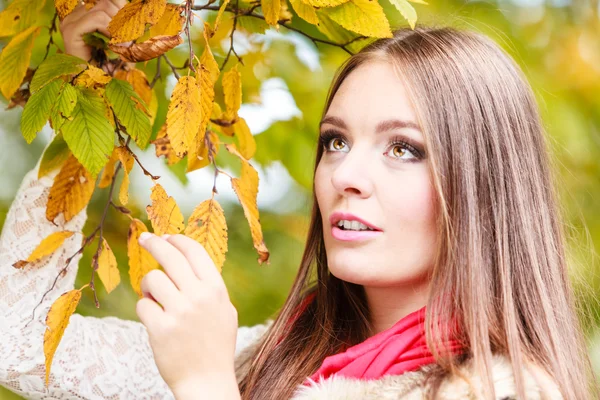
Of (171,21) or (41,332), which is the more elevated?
(171,21)

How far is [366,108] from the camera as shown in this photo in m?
1.35

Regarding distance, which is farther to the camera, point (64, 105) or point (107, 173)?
point (107, 173)

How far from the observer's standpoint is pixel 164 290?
3.43ft

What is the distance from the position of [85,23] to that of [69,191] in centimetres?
31

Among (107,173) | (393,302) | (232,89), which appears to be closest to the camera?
(232,89)

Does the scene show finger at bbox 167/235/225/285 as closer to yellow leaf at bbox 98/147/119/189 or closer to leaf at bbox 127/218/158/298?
leaf at bbox 127/218/158/298

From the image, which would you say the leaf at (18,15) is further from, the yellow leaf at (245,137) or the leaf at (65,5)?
the yellow leaf at (245,137)

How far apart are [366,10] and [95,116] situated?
0.44m

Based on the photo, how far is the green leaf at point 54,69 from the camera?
103cm

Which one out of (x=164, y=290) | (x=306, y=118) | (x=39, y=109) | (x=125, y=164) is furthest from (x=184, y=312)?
(x=306, y=118)

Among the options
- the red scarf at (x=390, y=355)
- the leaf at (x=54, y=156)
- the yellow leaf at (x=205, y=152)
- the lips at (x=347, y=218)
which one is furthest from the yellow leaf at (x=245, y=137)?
the red scarf at (x=390, y=355)

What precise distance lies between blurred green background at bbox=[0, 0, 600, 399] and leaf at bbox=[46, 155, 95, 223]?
1.88 feet

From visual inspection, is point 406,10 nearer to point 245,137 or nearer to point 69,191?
point 245,137

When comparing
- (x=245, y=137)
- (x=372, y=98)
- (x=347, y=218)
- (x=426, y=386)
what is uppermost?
(x=372, y=98)
